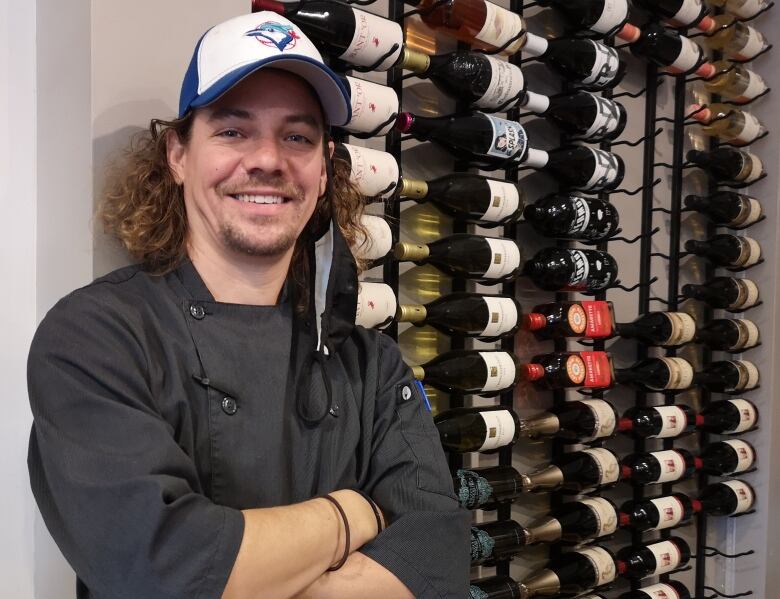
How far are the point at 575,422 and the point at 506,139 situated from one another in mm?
879

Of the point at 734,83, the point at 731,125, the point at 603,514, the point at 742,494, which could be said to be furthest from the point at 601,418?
the point at 734,83

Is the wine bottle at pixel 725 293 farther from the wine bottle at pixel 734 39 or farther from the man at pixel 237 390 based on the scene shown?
the man at pixel 237 390

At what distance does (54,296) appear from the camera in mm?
1347

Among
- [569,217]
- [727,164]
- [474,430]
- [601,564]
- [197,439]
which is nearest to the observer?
[197,439]

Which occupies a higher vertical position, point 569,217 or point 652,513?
point 569,217

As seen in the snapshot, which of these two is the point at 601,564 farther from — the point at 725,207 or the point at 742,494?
the point at 725,207

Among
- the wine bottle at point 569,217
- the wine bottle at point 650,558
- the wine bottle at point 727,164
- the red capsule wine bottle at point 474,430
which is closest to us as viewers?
the red capsule wine bottle at point 474,430

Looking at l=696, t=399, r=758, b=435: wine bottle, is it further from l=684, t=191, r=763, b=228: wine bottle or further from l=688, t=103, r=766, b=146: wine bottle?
l=688, t=103, r=766, b=146: wine bottle

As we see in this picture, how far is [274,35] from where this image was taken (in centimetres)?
121

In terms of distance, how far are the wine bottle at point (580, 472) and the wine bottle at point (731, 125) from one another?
132 cm

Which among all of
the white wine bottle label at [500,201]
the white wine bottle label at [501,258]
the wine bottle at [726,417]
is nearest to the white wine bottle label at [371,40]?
the white wine bottle label at [500,201]

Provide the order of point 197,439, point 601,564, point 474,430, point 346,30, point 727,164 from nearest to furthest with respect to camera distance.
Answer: point 197,439 → point 346,30 → point 474,430 → point 601,564 → point 727,164

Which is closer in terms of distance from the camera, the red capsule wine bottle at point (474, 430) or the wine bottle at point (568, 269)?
the red capsule wine bottle at point (474, 430)

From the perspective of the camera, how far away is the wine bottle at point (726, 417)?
2.97 metres
